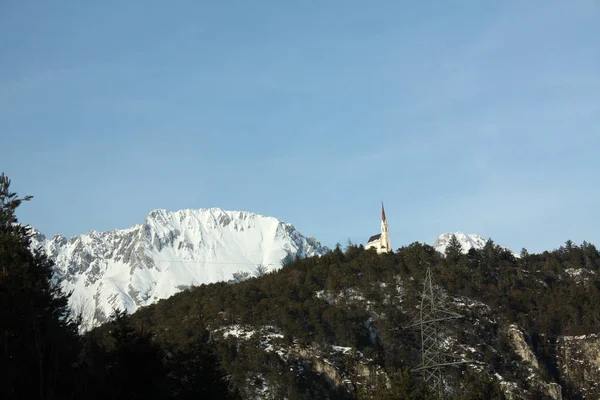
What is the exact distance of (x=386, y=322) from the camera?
102125 mm

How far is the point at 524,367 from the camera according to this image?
324 feet

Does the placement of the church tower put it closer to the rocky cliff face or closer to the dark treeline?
the dark treeline

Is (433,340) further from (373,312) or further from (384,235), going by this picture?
(384,235)

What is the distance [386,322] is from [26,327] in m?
82.2

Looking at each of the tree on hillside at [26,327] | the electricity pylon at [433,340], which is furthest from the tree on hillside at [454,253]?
the tree on hillside at [26,327]

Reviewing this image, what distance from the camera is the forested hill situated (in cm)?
9062

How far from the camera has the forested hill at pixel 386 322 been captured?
90625 millimetres

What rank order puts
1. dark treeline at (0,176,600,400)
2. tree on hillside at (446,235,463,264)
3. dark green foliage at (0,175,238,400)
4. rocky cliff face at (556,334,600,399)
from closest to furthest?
1. dark green foliage at (0,175,238,400)
2. dark treeline at (0,176,600,400)
3. rocky cliff face at (556,334,600,399)
4. tree on hillside at (446,235,463,264)

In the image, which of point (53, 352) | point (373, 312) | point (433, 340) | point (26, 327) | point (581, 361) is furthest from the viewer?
point (373, 312)

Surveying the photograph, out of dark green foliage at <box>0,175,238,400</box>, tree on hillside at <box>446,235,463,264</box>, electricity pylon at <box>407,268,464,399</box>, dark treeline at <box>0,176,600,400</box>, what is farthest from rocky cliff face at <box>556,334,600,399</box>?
dark green foliage at <box>0,175,238,400</box>

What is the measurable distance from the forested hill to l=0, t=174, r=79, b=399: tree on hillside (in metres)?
51.1

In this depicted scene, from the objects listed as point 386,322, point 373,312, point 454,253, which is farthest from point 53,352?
point 454,253

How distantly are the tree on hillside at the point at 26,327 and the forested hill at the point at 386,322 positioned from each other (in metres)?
51.1

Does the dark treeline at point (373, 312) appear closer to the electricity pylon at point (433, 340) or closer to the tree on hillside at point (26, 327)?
the electricity pylon at point (433, 340)
